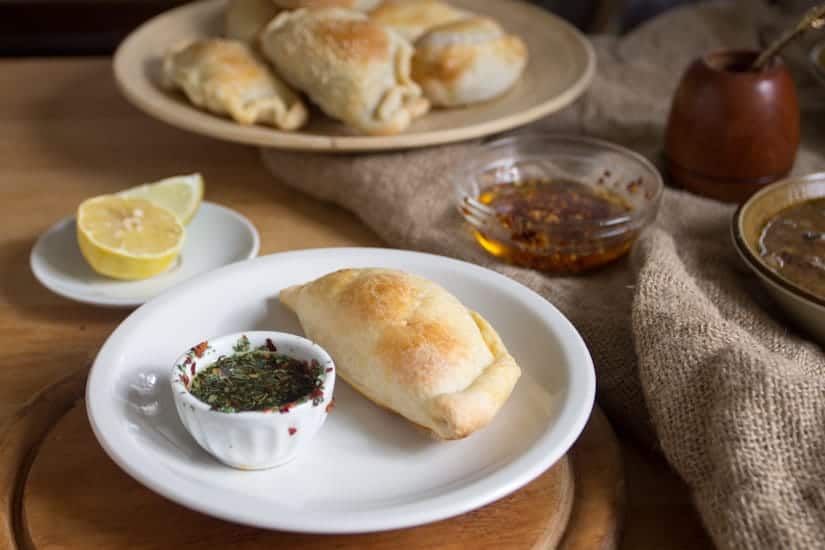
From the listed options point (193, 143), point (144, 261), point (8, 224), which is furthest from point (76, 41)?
point (144, 261)

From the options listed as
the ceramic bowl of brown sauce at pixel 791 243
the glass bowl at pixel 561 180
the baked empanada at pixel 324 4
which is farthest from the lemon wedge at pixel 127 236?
the ceramic bowl of brown sauce at pixel 791 243

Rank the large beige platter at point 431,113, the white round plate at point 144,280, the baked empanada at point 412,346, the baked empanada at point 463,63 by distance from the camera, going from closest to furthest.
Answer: the baked empanada at point 412,346 < the white round plate at point 144,280 < the large beige platter at point 431,113 < the baked empanada at point 463,63

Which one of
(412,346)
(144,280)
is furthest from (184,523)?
(144,280)

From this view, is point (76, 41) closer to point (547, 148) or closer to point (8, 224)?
point (8, 224)

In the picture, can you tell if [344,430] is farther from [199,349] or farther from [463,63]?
[463,63]

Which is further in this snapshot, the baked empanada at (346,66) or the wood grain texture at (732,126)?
the baked empanada at (346,66)

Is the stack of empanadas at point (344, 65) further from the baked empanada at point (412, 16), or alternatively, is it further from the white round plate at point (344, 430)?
the white round plate at point (344, 430)

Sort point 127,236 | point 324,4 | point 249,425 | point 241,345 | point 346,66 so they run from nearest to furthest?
Result: point 249,425 → point 241,345 → point 127,236 → point 346,66 → point 324,4
